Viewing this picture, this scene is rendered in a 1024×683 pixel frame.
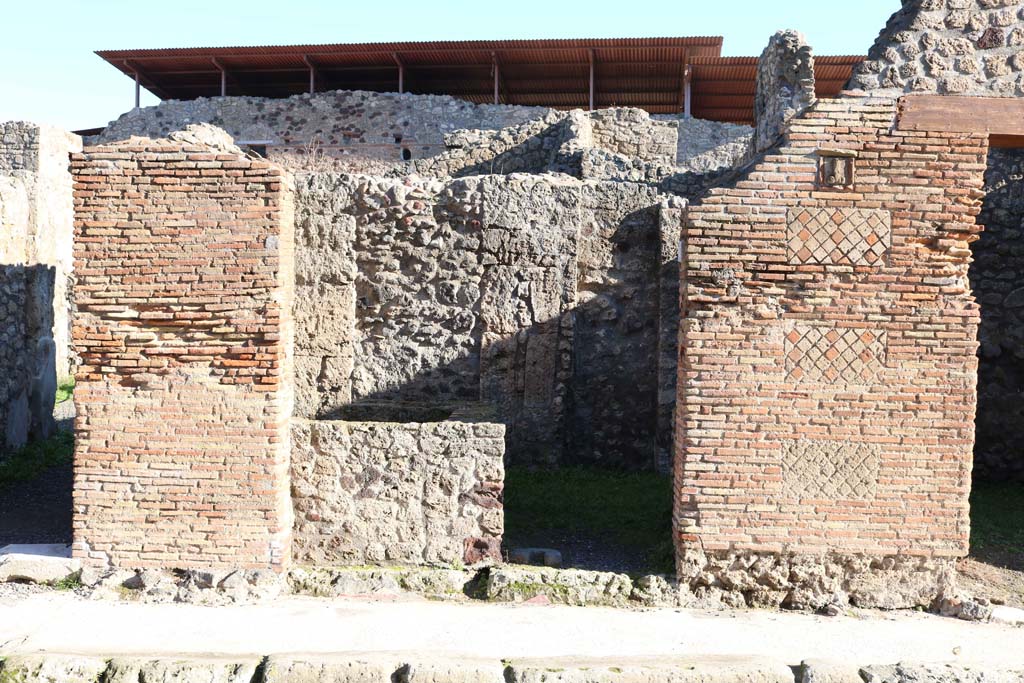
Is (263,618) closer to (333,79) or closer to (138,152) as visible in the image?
(138,152)

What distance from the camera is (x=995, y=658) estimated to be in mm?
4332

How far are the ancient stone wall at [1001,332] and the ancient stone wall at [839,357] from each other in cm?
325

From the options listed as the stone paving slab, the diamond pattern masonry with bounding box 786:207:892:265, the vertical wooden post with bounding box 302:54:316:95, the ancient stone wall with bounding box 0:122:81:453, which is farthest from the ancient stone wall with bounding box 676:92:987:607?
the vertical wooden post with bounding box 302:54:316:95

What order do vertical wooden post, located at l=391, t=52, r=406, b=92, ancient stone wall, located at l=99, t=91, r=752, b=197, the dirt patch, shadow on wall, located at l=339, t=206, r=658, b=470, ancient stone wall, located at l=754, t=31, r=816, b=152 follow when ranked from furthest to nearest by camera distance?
vertical wooden post, located at l=391, t=52, r=406, b=92 → ancient stone wall, located at l=99, t=91, r=752, b=197 → ancient stone wall, located at l=754, t=31, r=816, b=152 → shadow on wall, located at l=339, t=206, r=658, b=470 → the dirt patch

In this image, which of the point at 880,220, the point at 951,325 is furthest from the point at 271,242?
the point at 951,325

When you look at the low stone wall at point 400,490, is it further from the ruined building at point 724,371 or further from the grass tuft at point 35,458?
the grass tuft at point 35,458

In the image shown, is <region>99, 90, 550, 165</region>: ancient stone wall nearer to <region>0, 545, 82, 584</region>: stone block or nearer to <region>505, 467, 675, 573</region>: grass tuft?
<region>505, 467, 675, 573</region>: grass tuft

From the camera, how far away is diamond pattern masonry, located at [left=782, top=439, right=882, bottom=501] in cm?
486

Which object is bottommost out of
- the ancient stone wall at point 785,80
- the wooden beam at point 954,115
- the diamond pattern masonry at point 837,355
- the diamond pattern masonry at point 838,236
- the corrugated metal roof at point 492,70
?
the diamond pattern masonry at point 837,355

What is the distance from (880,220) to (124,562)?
4.65m

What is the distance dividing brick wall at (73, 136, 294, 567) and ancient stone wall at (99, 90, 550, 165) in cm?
1130

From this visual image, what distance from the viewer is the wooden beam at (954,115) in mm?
4754

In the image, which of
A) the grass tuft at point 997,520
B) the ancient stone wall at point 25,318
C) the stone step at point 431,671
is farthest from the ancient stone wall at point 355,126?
the stone step at point 431,671

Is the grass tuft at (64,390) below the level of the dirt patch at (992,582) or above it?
above
